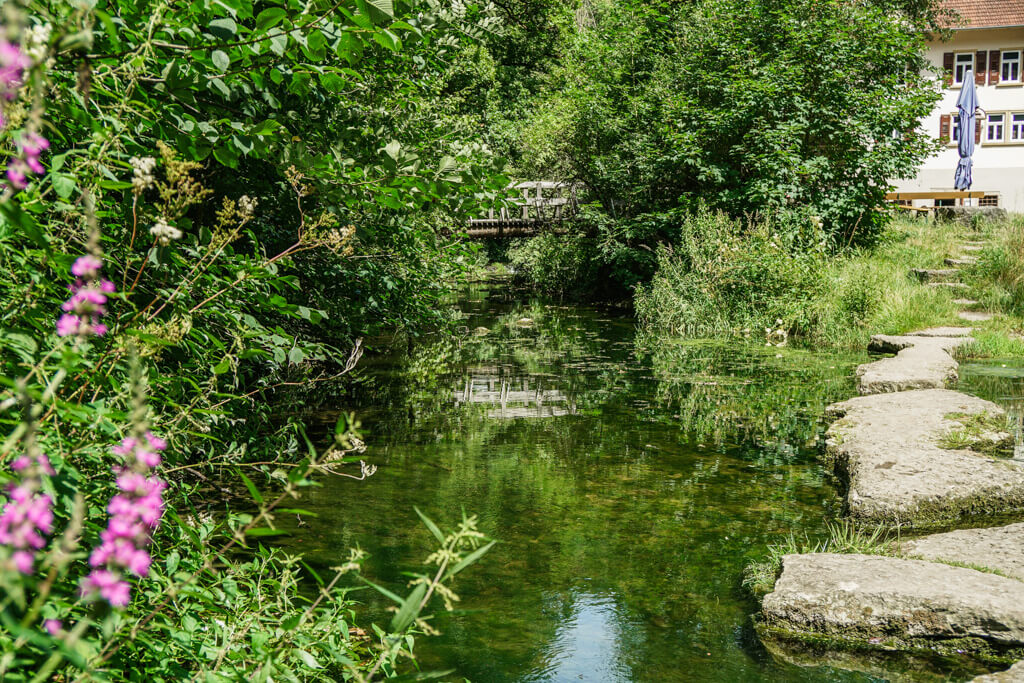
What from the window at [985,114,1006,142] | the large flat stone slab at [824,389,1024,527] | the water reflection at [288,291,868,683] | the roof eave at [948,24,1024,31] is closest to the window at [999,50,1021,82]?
the roof eave at [948,24,1024,31]

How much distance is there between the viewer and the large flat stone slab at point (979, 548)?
4.31 m

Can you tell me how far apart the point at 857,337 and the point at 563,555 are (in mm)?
9249

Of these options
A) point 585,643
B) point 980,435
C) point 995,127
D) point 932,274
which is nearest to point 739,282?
point 932,274

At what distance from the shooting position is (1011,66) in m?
33.5

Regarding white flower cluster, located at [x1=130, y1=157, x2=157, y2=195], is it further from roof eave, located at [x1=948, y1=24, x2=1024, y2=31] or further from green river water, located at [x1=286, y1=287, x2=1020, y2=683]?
roof eave, located at [x1=948, y1=24, x2=1024, y2=31]

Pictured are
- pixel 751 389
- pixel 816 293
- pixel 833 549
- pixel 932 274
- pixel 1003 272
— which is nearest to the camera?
pixel 833 549

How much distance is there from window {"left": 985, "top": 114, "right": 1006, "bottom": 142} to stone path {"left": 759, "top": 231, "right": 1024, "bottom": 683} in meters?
29.2

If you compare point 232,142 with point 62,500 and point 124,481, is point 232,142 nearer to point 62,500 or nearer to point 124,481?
point 62,500

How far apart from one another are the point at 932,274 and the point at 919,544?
1256cm

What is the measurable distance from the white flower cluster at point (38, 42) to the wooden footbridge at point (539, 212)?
20608mm

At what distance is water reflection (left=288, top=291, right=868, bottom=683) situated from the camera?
13.1ft

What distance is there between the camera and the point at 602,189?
20859mm

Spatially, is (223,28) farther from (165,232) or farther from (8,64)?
(8,64)

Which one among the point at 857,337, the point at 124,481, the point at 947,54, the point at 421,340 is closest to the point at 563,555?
the point at 124,481
